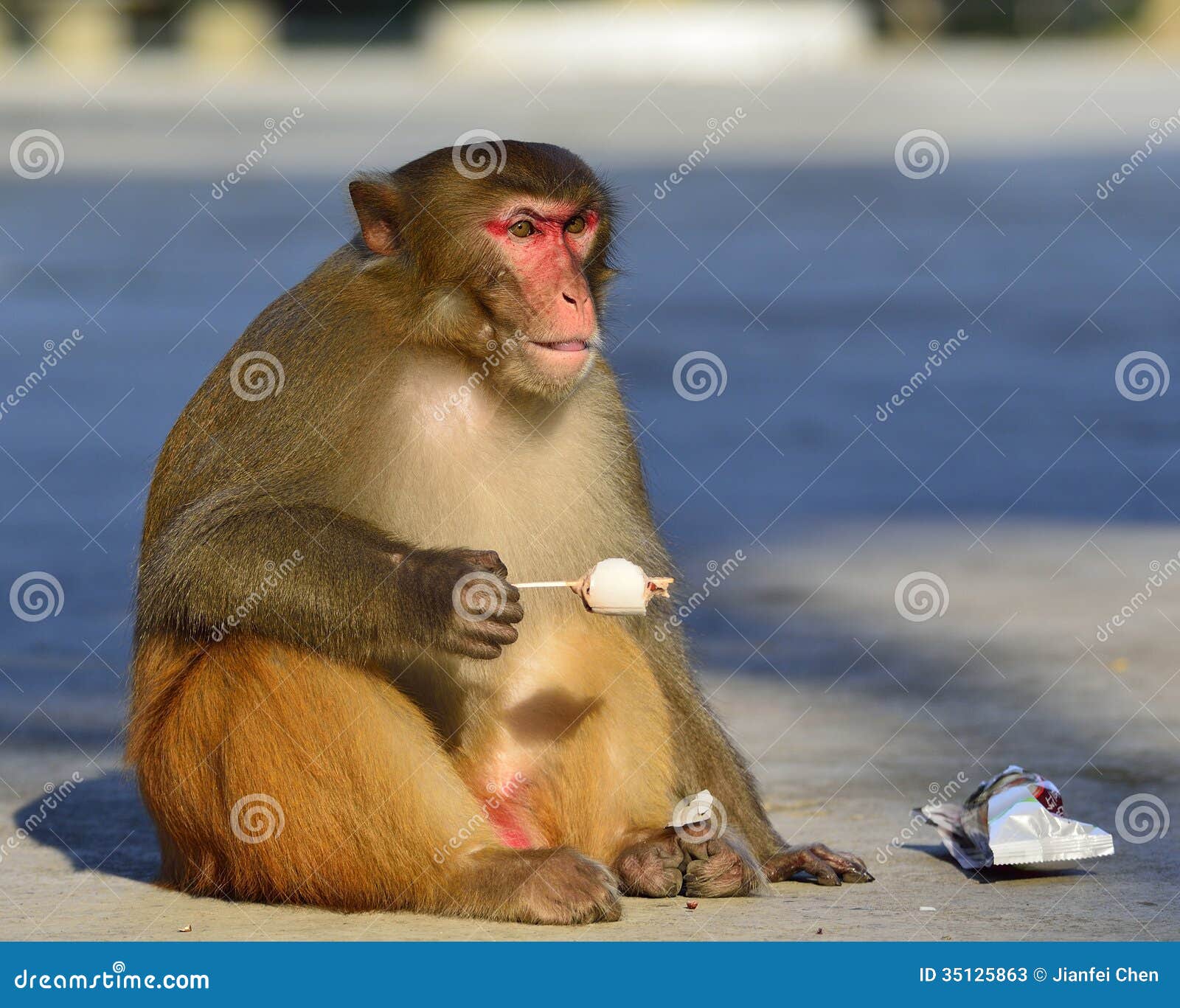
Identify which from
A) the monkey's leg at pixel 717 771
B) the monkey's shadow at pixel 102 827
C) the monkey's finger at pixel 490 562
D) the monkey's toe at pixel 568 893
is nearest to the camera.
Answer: the monkey's finger at pixel 490 562

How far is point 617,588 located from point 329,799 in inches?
31.7

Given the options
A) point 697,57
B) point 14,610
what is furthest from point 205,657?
point 697,57

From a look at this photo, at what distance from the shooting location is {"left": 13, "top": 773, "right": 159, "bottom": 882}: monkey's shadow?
5.70 meters

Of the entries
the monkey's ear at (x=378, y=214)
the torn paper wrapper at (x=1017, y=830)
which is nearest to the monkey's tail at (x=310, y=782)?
the monkey's ear at (x=378, y=214)

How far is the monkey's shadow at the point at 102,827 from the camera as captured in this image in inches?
224

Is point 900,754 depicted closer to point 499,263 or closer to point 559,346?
point 559,346

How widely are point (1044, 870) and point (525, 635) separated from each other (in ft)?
4.81

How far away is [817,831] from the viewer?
19.6 feet

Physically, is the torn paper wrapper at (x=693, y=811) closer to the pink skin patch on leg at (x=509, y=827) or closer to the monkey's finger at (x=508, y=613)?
the pink skin patch on leg at (x=509, y=827)

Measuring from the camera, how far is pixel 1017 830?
17.4 ft

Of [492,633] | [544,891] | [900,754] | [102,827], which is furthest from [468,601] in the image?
[900,754]

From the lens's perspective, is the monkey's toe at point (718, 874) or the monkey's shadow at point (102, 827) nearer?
the monkey's toe at point (718, 874)

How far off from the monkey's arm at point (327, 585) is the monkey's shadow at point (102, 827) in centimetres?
100

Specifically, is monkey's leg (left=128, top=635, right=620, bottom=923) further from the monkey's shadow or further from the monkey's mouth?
the monkey's mouth
